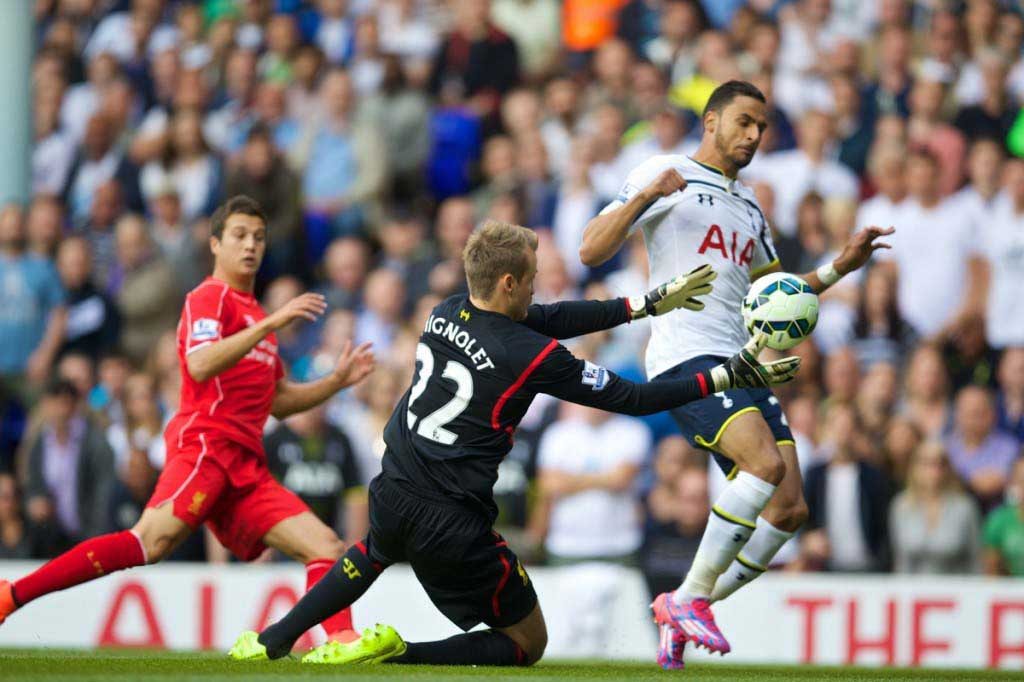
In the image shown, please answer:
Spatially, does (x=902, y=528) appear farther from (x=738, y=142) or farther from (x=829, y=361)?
(x=738, y=142)

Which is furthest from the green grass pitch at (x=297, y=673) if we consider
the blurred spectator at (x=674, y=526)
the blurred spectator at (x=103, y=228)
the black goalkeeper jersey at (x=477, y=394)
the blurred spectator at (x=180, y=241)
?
the blurred spectator at (x=103, y=228)

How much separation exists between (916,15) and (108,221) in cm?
764

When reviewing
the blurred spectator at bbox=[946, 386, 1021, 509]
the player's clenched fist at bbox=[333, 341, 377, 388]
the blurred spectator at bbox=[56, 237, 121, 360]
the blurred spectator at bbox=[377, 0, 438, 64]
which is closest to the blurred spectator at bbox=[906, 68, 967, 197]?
the blurred spectator at bbox=[946, 386, 1021, 509]

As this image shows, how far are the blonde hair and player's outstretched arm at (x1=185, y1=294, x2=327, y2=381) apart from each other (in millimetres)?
843

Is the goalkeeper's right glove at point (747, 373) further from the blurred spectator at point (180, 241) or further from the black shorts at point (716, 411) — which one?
the blurred spectator at point (180, 241)

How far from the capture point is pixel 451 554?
7660mm

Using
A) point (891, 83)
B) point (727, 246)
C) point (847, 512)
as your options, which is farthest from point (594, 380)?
point (891, 83)

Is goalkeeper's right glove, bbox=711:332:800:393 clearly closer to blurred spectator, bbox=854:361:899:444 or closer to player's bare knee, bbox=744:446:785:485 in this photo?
player's bare knee, bbox=744:446:785:485

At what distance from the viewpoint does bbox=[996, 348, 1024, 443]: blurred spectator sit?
12.6 metres

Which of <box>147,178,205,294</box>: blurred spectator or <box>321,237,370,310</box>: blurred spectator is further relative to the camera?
<box>147,178,205,294</box>: blurred spectator

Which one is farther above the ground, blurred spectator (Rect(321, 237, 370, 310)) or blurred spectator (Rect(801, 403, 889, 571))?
blurred spectator (Rect(321, 237, 370, 310))

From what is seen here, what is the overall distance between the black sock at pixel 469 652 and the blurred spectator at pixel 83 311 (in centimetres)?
784

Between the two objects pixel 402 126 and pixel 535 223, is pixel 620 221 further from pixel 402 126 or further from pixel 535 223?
pixel 402 126

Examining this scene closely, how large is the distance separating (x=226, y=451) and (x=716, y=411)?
2492mm
